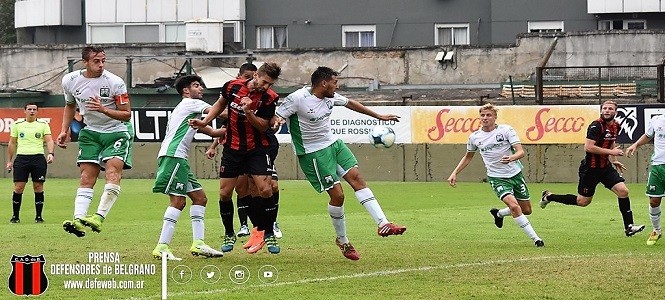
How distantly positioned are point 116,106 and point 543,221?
8389 millimetres

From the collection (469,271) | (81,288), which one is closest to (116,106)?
(81,288)

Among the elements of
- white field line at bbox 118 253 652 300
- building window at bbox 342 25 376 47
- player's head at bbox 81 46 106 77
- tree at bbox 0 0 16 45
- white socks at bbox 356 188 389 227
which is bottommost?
white field line at bbox 118 253 652 300

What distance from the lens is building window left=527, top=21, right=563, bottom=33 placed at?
48100mm

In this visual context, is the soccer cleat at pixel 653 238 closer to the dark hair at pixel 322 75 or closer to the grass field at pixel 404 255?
the grass field at pixel 404 255

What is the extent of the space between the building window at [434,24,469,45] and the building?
38 millimetres

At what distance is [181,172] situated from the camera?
15.1 metres

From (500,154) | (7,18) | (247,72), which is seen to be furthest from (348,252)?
(7,18)

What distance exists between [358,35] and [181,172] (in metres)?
35.7

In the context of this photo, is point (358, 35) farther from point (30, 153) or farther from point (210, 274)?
point (210, 274)

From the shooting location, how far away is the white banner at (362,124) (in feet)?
109

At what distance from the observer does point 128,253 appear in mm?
15688

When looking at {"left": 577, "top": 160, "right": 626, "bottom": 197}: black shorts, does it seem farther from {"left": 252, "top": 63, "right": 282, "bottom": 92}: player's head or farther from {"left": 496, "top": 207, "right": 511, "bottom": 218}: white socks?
{"left": 252, "top": 63, "right": 282, "bottom": 92}: player's head

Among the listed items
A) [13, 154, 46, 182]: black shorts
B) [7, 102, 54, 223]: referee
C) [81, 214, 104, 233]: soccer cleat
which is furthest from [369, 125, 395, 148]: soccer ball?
[13, 154, 46, 182]: black shorts

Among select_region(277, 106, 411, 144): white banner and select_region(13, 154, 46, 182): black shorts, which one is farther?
select_region(277, 106, 411, 144): white banner
